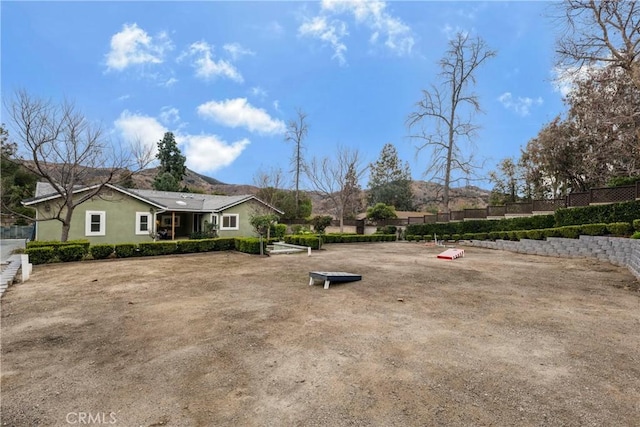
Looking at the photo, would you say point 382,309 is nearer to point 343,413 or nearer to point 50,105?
point 343,413

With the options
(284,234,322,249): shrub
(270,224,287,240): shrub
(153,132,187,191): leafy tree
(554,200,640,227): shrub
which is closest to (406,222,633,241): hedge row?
(554,200,640,227): shrub

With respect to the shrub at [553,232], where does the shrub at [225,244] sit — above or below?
below

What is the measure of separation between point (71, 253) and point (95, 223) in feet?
16.3

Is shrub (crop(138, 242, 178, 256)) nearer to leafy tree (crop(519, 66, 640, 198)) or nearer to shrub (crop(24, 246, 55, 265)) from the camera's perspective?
shrub (crop(24, 246, 55, 265))

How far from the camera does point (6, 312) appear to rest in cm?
539

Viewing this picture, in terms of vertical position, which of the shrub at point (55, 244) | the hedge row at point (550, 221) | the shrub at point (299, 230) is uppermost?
the hedge row at point (550, 221)

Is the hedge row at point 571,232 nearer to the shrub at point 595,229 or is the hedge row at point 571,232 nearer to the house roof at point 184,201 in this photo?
the shrub at point 595,229

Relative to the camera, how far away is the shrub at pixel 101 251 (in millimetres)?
12117

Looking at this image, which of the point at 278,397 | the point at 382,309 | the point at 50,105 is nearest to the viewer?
the point at 278,397

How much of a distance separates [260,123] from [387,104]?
10724 mm

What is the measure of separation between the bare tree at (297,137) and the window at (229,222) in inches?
553

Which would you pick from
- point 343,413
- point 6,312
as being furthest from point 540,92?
point 6,312

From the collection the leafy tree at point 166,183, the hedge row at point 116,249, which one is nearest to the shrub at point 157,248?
the hedge row at point 116,249

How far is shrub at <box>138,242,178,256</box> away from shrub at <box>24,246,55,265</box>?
9.52 ft
